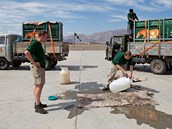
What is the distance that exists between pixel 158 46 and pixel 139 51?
1.11 m

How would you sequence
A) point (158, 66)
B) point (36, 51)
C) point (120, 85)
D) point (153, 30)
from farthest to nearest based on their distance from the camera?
point (153, 30) < point (158, 66) < point (120, 85) < point (36, 51)

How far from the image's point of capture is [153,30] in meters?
13.0

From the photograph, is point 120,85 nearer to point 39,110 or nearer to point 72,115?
point 72,115

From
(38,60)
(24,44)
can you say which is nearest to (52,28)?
(24,44)

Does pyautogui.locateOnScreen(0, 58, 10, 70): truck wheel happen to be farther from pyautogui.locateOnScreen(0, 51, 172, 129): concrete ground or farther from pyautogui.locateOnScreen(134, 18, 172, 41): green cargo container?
pyautogui.locateOnScreen(134, 18, 172, 41): green cargo container

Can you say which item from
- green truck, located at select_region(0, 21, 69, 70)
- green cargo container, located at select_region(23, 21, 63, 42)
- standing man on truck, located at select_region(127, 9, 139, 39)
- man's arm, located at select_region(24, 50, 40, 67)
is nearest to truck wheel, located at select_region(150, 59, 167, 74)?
standing man on truck, located at select_region(127, 9, 139, 39)

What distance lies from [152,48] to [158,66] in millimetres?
919

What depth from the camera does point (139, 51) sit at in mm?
13031

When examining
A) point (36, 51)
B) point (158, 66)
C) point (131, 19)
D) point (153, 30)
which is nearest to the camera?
point (36, 51)

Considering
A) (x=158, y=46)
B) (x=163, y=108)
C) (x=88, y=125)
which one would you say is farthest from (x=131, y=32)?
(x=88, y=125)

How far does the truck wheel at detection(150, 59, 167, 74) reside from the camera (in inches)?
478

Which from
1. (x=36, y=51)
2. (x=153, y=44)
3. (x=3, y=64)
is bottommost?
(x=3, y=64)

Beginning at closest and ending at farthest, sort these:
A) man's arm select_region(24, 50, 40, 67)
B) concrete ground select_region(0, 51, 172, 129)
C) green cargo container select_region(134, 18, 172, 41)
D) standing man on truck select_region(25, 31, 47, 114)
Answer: concrete ground select_region(0, 51, 172, 129), man's arm select_region(24, 50, 40, 67), standing man on truck select_region(25, 31, 47, 114), green cargo container select_region(134, 18, 172, 41)

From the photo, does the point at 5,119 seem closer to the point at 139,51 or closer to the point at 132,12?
the point at 139,51
